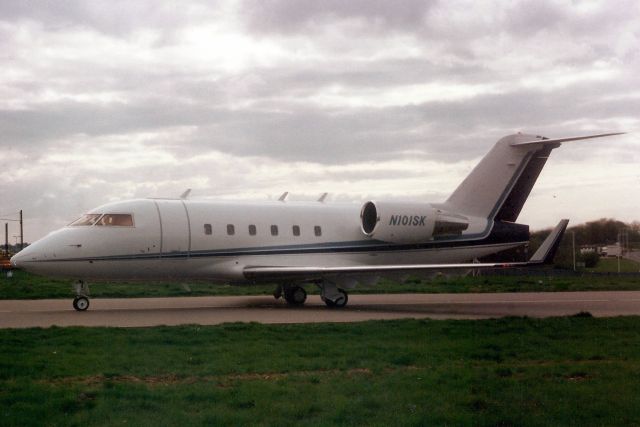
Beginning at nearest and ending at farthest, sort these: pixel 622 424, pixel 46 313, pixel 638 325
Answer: pixel 622 424
pixel 638 325
pixel 46 313

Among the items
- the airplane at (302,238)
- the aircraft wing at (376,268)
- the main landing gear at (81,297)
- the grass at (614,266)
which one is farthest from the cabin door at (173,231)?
the grass at (614,266)

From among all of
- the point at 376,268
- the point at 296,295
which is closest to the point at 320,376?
the point at 376,268

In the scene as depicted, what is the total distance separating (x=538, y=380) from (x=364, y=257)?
15.4m

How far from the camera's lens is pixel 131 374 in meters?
9.66

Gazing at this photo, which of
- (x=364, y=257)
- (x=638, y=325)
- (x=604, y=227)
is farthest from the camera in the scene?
(x=604, y=227)

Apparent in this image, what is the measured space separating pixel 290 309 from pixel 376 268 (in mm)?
2806

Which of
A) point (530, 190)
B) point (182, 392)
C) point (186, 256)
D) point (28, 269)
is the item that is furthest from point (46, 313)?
point (530, 190)

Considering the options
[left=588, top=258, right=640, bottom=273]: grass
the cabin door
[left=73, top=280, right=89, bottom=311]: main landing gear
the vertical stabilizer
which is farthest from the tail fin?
[left=588, top=258, right=640, bottom=273]: grass

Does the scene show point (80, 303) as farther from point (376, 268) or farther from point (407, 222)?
point (407, 222)

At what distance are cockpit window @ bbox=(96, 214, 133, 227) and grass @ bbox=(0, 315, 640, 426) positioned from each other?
260 inches

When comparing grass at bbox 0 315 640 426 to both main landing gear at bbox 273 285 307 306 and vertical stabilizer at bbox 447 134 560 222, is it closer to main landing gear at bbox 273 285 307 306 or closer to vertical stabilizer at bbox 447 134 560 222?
main landing gear at bbox 273 285 307 306

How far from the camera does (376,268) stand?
2098 cm

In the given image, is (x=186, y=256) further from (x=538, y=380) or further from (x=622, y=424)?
(x=622, y=424)

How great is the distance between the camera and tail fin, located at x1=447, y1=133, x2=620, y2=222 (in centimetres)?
2539
